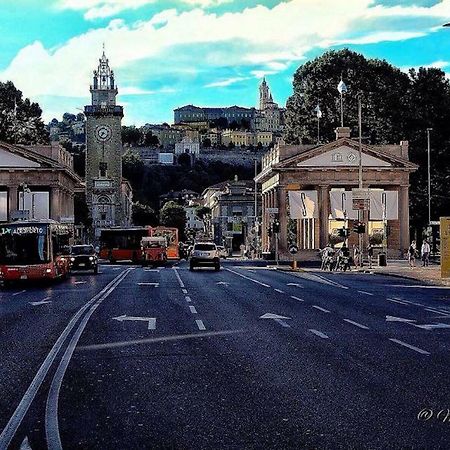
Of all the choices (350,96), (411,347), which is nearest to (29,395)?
(411,347)

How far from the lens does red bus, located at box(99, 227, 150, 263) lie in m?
80.3

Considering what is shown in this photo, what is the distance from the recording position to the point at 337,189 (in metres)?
87.0

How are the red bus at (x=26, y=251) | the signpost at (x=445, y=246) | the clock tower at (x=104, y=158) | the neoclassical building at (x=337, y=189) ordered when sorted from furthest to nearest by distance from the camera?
the clock tower at (x=104, y=158), the neoclassical building at (x=337, y=189), the signpost at (x=445, y=246), the red bus at (x=26, y=251)

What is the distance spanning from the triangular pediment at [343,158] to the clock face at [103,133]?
51.1 metres

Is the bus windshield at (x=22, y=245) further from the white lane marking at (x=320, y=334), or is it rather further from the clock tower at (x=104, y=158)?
the clock tower at (x=104, y=158)

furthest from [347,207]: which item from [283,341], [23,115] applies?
[283,341]

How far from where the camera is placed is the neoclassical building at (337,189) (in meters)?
83.7

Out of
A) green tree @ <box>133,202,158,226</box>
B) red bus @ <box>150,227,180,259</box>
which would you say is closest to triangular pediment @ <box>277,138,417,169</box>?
red bus @ <box>150,227,180,259</box>

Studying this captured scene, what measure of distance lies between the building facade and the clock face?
125 feet

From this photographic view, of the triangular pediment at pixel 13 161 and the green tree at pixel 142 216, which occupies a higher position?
the triangular pediment at pixel 13 161

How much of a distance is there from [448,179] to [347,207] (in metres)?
Answer: 9.11

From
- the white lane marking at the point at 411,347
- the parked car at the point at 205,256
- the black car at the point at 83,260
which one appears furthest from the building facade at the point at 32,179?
the white lane marking at the point at 411,347

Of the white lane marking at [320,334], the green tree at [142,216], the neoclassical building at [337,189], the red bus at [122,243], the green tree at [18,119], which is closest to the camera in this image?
the white lane marking at [320,334]

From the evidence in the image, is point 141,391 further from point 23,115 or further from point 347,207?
point 23,115
